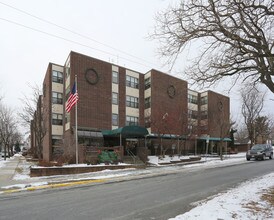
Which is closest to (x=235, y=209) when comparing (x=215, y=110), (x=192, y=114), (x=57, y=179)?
(x=57, y=179)

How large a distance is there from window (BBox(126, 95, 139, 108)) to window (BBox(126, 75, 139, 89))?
179 centimetres

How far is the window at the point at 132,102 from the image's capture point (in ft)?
141

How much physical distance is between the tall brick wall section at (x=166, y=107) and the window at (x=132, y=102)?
96.1 inches

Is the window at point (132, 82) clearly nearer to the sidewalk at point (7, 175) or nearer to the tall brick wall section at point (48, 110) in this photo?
the tall brick wall section at point (48, 110)

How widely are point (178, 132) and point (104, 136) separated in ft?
31.6

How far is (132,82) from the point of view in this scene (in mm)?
44281

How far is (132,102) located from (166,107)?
572 centimetres

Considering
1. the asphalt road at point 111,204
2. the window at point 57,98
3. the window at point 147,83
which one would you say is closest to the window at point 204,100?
the window at point 147,83

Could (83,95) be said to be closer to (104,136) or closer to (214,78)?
(104,136)

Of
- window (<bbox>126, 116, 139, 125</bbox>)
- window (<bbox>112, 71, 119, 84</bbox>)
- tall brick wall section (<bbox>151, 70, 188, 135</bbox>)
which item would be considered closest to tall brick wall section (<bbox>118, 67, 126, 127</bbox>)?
window (<bbox>112, 71, 119, 84</bbox>)

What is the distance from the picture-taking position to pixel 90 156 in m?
25.8

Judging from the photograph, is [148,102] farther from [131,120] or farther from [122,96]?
[122,96]

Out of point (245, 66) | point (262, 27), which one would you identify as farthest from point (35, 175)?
point (262, 27)

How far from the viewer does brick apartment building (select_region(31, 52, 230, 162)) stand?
36750 millimetres
